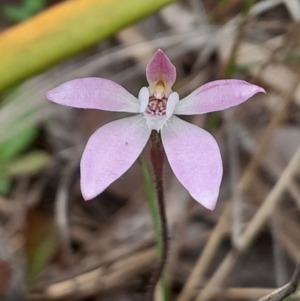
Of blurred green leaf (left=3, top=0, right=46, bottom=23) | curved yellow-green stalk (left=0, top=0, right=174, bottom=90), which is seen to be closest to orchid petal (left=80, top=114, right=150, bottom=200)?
curved yellow-green stalk (left=0, top=0, right=174, bottom=90)

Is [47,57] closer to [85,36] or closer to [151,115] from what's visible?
[85,36]

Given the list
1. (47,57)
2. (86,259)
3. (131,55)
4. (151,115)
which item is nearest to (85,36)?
(47,57)

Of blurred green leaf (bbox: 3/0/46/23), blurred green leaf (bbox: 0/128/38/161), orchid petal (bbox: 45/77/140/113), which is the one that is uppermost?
blurred green leaf (bbox: 3/0/46/23)

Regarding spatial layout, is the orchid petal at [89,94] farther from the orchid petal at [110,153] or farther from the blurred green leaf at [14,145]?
the blurred green leaf at [14,145]

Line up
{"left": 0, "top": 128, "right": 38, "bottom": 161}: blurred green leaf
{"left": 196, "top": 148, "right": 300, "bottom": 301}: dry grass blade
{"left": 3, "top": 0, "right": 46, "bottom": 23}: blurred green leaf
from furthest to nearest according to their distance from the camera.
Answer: {"left": 3, "top": 0, "right": 46, "bottom": 23}: blurred green leaf, {"left": 0, "top": 128, "right": 38, "bottom": 161}: blurred green leaf, {"left": 196, "top": 148, "right": 300, "bottom": 301}: dry grass blade

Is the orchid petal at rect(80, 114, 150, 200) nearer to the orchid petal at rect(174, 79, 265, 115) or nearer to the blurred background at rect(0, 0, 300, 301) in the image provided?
the orchid petal at rect(174, 79, 265, 115)

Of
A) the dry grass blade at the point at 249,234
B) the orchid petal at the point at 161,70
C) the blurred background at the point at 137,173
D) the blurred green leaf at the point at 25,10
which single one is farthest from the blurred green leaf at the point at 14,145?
the orchid petal at the point at 161,70

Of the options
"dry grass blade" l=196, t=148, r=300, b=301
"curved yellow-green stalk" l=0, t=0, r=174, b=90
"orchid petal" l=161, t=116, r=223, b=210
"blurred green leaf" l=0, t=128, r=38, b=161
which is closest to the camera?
"orchid petal" l=161, t=116, r=223, b=210
